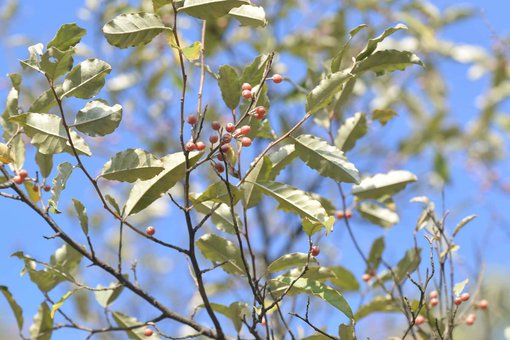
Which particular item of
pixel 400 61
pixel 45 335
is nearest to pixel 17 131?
pixel 45 335

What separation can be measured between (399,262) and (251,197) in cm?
37

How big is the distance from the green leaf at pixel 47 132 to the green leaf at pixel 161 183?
0.09 m

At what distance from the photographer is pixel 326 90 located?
92cm

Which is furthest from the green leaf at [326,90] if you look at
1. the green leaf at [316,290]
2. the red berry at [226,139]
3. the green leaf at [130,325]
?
the green leaf at [130,325]

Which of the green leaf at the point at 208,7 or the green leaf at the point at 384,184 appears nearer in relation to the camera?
the green leaf at the point at 208,7

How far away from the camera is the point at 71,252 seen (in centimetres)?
105

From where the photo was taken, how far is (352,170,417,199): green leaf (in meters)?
1.17

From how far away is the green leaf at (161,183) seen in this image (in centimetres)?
86

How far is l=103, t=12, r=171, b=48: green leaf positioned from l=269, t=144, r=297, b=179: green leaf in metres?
0.28

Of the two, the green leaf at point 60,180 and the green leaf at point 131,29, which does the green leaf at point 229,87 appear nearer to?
the green leaf at point 131,29

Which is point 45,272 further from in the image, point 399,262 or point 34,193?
point 399,262

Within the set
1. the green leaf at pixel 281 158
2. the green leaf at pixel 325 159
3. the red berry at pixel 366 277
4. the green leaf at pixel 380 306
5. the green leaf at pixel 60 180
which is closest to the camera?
the green leaf at pixel 60 180

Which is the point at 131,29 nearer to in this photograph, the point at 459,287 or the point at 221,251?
the point at 221,251

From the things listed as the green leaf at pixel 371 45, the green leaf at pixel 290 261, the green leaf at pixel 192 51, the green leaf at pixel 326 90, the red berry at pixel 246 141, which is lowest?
the green leaf at pixel 290 261
